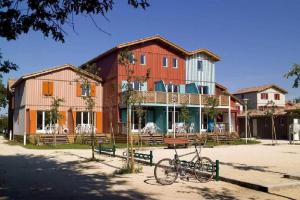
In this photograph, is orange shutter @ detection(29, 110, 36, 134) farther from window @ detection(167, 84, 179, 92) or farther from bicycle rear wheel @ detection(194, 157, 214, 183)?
bicycle rear wheel @ detection(194, 157, 214, 183)

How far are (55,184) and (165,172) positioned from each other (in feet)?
10.2

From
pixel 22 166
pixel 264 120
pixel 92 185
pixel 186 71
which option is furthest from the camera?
pixel 264 120

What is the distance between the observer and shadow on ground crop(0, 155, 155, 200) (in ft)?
34.6

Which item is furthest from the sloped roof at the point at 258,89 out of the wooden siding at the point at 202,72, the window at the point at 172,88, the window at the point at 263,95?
the window at the point at 172,88

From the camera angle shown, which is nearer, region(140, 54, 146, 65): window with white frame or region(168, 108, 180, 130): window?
region(140, 54, 146, 65): window with white frame

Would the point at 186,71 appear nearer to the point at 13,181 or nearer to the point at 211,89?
the point at 211,89

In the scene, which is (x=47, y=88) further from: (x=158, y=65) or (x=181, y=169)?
(x=181, y=169)

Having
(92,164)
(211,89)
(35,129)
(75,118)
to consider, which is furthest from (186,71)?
(92,164)

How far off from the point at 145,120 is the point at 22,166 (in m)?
21.9

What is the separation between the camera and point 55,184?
490 inches

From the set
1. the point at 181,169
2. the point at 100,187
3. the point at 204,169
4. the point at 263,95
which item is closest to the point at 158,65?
the point at 204,169

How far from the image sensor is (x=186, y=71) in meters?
41.6

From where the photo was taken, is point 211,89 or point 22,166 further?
point 211,89

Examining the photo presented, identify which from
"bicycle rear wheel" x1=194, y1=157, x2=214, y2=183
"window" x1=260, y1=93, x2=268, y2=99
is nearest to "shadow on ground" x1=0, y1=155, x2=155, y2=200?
"bicycle rear wheel" x1=194, y1=157, x2=214, y2=183
